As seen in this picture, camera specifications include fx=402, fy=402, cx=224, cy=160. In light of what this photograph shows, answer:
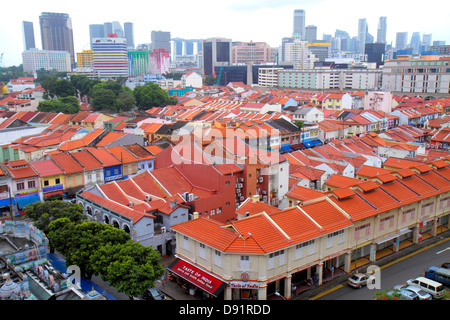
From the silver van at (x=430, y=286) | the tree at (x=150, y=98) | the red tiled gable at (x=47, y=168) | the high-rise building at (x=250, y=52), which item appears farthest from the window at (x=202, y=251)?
the high-rise building at (x=250, y=52)

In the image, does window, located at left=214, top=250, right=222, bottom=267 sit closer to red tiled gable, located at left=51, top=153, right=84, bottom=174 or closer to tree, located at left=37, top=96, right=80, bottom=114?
red tiled gable, located at left=51, top=153, right=84, bottom=174

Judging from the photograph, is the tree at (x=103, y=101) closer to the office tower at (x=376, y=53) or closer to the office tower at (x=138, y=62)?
the office tower at (x=138, y=62)

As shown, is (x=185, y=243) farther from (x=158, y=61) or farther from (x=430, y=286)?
(x=158, y=61)

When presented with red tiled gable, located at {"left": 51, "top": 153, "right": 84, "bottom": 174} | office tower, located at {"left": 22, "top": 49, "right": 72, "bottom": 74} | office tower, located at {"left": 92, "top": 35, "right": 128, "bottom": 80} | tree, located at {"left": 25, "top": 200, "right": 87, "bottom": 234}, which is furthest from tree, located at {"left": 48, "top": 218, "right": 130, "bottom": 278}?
office tower, located at {"left": 22, "top": 49, "right": 72, "bottom": 74}

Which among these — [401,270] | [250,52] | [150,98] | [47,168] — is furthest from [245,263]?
[250,52]

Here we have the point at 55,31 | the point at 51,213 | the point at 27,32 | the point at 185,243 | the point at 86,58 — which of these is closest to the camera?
the point at 185,243

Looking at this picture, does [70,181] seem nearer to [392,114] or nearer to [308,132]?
[308,132]
